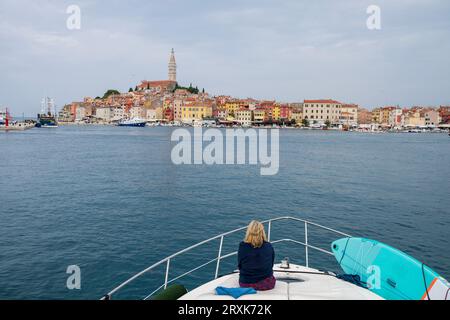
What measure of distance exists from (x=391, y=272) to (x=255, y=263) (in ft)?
9.25

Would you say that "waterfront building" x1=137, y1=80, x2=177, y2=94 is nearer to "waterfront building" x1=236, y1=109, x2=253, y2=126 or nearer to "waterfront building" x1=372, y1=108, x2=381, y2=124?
"waterfront building" x1=236, y1=109, x2=253, y2=126

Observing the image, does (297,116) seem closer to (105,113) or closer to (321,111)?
(321,111)

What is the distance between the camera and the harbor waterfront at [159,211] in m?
11.2

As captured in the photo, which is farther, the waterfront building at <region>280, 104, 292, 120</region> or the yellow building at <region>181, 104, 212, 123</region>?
the waterfront building at <region>280, 104, 292, 120</region>

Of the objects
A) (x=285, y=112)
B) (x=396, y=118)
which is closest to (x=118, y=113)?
(x=285, y=112)

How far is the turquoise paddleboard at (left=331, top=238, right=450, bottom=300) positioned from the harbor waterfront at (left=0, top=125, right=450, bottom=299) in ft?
17.2

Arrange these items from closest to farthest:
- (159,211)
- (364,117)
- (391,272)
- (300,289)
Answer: (300,289)
(391,272)
(159,211)
(364,117)

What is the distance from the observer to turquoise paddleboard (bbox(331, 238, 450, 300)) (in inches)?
204

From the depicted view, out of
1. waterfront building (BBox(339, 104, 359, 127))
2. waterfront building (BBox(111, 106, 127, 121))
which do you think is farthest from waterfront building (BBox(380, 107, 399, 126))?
waterfront building (BBox(111, 106, 127, 121))

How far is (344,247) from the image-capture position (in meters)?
7.09

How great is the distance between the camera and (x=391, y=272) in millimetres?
5812

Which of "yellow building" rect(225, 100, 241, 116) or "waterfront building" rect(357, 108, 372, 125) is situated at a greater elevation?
"yellow building" rect(225, 100, 241, 116)
